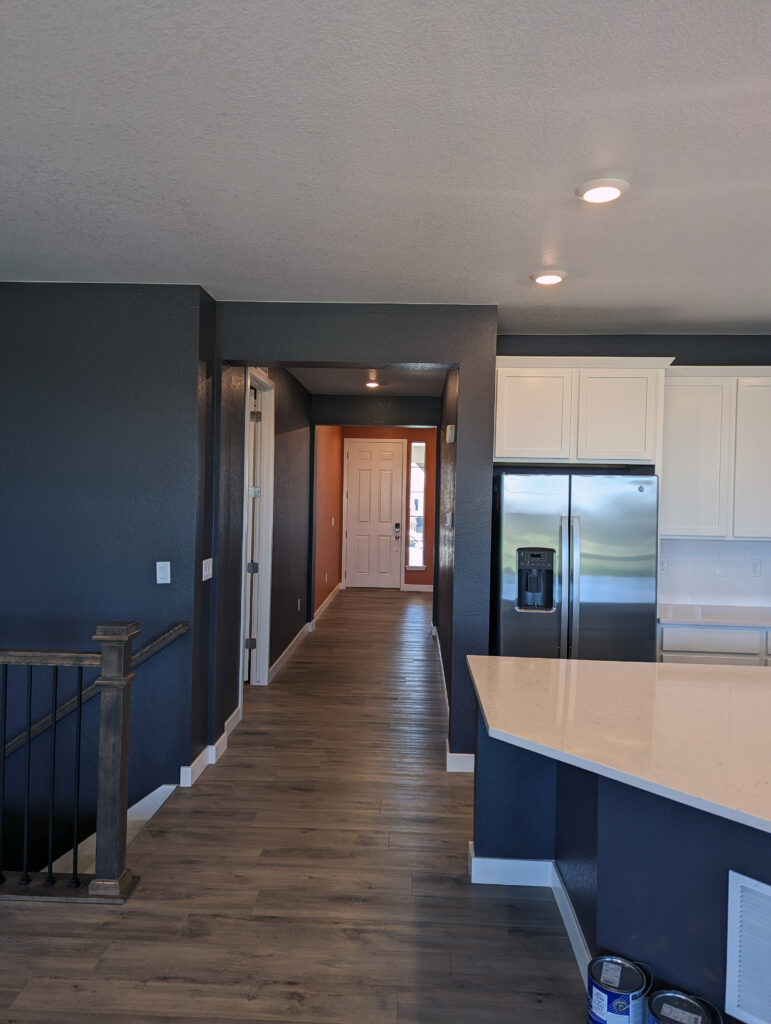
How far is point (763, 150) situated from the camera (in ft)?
6.77

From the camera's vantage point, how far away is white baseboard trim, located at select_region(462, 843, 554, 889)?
2.62m

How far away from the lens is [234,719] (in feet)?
14.1

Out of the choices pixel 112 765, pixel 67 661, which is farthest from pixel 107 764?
pixel 67 661

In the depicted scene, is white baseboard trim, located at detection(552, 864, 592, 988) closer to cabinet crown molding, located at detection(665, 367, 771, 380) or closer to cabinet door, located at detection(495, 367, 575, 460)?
cabinet door, located at detection(495, 367, 575, 460)

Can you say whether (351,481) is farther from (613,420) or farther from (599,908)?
(599,908)

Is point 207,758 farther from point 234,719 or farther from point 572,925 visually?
point 572,925

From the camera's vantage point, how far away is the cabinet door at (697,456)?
156 inches

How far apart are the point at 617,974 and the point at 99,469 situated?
119 inches

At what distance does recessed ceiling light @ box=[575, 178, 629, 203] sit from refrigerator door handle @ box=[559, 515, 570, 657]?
1744 millimetres

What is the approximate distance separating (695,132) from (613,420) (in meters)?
1.99

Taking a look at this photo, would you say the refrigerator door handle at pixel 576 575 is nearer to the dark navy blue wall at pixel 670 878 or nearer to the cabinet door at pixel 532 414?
the cabinet door at pixel 532 414

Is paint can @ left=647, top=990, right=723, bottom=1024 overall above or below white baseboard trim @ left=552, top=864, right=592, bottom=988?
above

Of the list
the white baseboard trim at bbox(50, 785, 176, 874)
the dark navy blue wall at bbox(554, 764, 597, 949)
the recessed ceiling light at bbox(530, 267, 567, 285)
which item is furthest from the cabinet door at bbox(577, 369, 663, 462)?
the white baseboard trim at bbox(50, 785, 176, 874)

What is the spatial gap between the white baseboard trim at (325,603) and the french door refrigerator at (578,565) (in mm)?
4379
